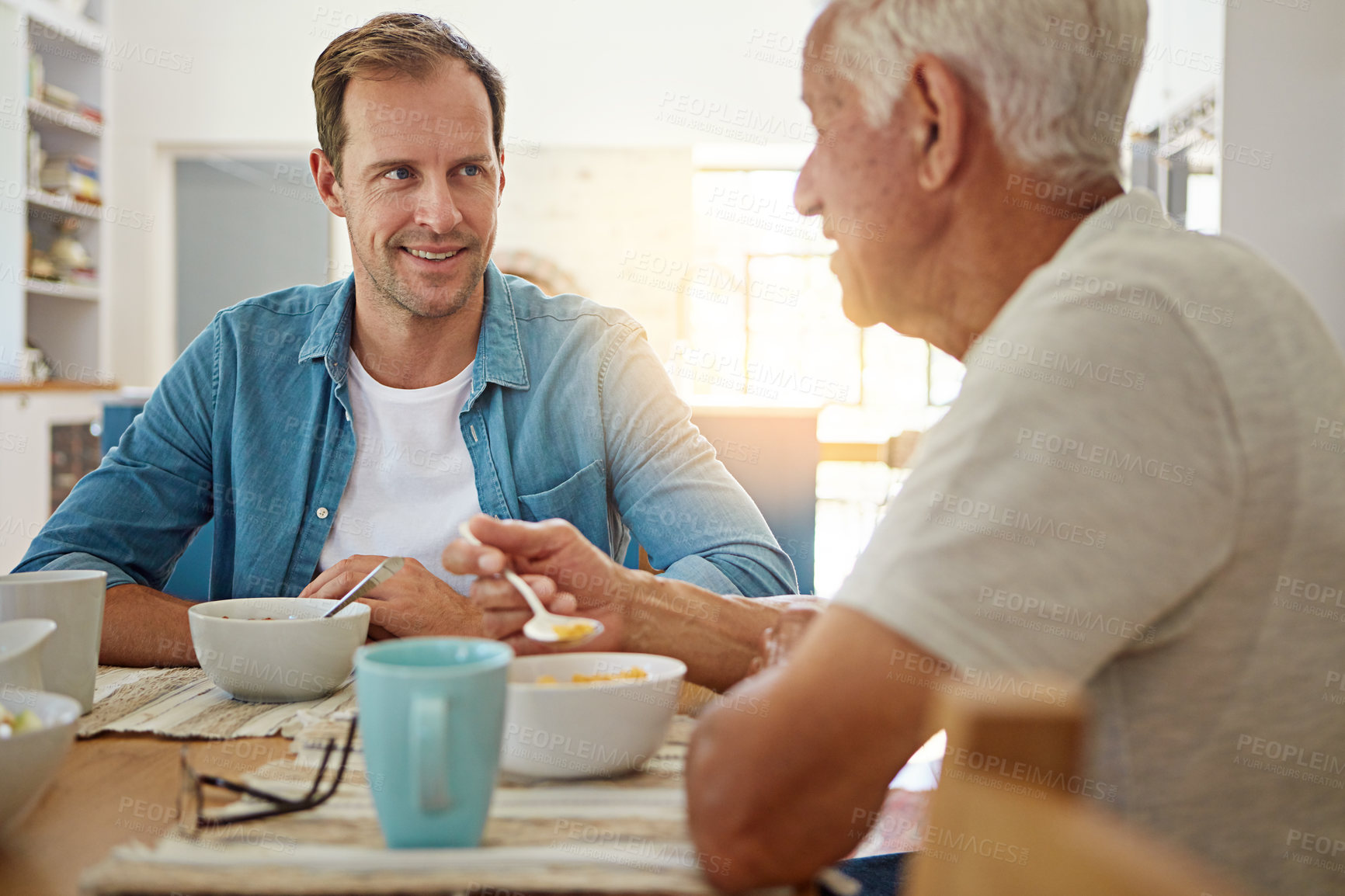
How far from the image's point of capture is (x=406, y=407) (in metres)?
1.45

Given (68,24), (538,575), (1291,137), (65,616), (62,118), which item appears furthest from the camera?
(68,24)

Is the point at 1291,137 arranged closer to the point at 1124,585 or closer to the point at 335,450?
the point at 335,450

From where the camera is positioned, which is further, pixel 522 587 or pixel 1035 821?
pixel 522 587

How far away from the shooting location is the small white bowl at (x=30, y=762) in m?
0.59

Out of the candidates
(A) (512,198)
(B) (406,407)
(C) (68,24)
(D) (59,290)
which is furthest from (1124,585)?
(C) (68,24)

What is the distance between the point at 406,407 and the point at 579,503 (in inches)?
10.9

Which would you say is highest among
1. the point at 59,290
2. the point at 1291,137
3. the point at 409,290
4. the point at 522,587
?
the point at 1291,137

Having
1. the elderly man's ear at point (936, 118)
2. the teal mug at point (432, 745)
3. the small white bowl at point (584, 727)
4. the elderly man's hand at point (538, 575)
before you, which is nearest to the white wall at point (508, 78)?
the elderly man's hand at point (538, 575)

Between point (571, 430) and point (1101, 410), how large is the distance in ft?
3.14

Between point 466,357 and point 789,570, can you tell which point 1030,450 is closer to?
point 789,570

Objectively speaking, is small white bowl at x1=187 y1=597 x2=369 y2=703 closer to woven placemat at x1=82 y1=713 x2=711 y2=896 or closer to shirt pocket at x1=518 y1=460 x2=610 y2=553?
woven placemat at x1=82 y1=713 x2=711 y2=896

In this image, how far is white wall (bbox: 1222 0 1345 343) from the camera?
3.36 meters

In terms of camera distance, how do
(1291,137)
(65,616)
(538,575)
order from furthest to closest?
(1291,137), (538,575), (65,616)

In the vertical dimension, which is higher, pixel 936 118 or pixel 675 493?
pixel 936 118
